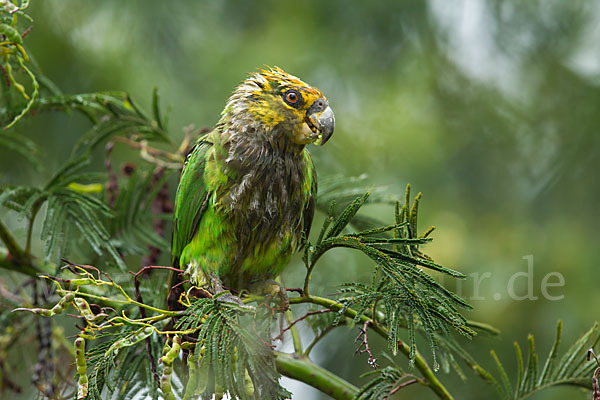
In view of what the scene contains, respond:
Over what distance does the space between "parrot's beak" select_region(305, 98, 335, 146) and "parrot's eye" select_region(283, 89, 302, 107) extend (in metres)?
0.06

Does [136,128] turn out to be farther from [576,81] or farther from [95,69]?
[576,81]

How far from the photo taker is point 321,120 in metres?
2.21

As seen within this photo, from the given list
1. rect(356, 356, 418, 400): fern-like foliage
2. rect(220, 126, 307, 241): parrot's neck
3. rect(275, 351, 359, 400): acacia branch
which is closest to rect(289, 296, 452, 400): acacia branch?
rect(356, 356, 418, 400): fern-like foliage

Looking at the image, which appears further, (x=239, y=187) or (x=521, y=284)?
(x=521, y=284)

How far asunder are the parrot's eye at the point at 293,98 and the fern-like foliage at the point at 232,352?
945 millimetres

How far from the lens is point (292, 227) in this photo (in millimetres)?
2279

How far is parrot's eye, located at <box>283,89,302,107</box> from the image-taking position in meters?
2.26

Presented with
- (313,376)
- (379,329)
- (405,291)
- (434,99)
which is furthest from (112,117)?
(434,99)

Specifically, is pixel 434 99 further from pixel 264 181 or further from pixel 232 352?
pixel 232 352

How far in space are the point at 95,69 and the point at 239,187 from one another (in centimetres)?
274

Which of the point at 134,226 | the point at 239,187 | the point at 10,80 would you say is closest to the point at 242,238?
the point at 239,187

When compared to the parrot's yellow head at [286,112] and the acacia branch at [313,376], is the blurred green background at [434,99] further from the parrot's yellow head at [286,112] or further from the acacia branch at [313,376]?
the acacia branch at [313,376]

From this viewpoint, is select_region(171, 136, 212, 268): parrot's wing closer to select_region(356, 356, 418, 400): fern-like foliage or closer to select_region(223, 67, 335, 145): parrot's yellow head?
select_region(223, 67, 335, 145): parrot's yellow head

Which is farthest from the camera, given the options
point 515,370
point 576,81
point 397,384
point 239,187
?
point 576,81
